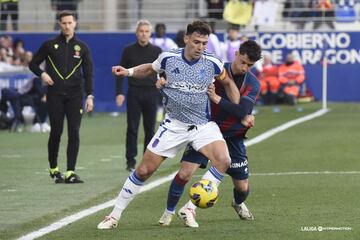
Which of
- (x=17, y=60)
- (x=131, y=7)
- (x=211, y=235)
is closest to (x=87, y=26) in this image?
(x=131, y=7)

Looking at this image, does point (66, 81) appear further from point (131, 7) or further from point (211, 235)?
point (131, 7)

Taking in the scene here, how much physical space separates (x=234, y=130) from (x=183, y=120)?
66 centimetres

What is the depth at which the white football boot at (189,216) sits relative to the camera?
35.9ft

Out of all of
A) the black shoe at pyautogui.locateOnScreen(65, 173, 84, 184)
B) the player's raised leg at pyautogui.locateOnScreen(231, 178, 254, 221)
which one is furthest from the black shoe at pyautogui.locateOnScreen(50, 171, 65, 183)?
the player's raised leg at pyautogui.locateOnScreen(231, 178, 254, 221)

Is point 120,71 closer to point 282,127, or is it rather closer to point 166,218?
point 166,218

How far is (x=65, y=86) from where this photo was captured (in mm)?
15391

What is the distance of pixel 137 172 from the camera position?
1096 cm

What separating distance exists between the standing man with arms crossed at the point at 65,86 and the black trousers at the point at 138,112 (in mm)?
1553

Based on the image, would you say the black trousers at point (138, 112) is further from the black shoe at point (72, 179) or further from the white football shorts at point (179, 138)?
the white football shorts at point (179, 138)

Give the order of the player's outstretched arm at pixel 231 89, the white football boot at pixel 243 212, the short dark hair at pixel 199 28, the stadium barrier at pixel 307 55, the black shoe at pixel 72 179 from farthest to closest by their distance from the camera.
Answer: the stadium barrier at pixel 307 55 → the black shoe at pixel 72 179 → the white football boot at pixel 243 212 → the player's outstretched arm at pixel 231 89 → the short dark hair at pixel 199 28

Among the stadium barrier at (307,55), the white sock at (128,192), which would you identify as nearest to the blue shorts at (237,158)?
the white sock at (128,192)

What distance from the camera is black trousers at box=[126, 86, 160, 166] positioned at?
1703 cm

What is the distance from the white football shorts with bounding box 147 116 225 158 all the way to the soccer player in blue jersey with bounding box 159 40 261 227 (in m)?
0.27

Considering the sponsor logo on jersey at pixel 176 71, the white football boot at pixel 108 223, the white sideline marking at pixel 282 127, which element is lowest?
the white sideline marking at pixel 282 127
